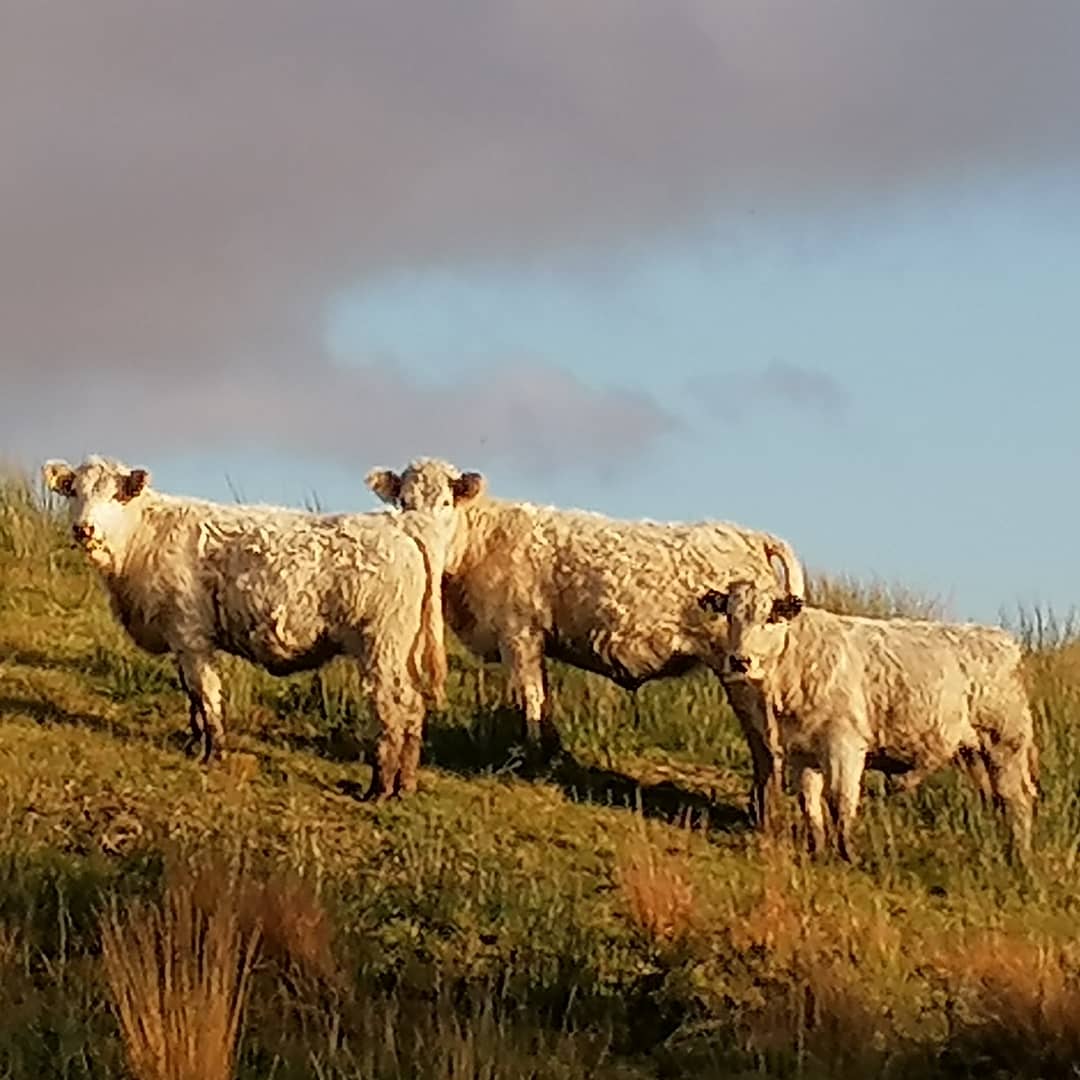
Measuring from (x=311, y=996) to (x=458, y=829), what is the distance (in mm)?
3727

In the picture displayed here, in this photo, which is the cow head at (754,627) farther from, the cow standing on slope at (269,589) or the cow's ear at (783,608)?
the cow standing on slope at (269,589)

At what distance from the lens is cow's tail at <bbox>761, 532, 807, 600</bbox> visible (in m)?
15.6

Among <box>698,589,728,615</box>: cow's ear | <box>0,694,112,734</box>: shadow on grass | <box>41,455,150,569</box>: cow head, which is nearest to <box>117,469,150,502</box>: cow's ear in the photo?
<box>41,455,150,569</box>: cow head

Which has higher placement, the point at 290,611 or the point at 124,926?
the point at 290,611

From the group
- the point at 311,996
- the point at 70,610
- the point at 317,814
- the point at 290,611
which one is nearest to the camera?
the point at 311,996

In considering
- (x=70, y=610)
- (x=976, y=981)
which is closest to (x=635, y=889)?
(x=976, y=981)

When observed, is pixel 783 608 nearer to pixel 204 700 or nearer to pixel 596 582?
pixel 596 582

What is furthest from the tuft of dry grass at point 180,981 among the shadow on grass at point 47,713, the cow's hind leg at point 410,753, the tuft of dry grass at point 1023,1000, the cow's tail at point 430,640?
the shadow on grass at point 47,713

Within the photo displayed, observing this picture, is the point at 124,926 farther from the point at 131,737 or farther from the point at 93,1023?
the point at 131,737

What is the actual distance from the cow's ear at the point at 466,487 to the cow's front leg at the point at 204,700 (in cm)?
290

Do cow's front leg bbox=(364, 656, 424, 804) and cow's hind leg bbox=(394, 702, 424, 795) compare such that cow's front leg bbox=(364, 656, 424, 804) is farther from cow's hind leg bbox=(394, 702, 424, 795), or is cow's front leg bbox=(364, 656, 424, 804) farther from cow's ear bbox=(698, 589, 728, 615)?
cow's ear bbox=(698, 589, 728, 615)

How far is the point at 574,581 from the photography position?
52.3ft

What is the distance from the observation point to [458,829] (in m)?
12.9

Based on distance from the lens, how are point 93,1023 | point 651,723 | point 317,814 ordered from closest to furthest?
point 93,1023 < point 317,814 < point 651,723
